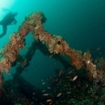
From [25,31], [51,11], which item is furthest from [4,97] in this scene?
[51,11]

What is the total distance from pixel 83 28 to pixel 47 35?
35.8 m

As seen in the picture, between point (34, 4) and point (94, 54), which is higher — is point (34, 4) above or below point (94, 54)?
above

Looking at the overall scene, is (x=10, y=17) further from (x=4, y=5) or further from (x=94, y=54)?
(x=4, y=5)

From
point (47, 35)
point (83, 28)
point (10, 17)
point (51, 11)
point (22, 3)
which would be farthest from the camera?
point (22, 3)

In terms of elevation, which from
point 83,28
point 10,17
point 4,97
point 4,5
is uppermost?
point 4,5

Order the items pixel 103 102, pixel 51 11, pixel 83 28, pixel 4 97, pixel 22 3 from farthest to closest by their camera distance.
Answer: pixel 22 3 → pixel 51 11 → pixel 83 28 → pixel 4 97 → pixel 103 102

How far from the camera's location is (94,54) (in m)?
24.6

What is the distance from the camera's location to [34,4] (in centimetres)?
10325

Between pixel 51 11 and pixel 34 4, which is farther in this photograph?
pixel 34 4

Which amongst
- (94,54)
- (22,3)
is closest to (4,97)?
(94,54)

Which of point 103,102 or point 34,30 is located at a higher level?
point 34,30

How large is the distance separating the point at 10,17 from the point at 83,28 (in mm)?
30208

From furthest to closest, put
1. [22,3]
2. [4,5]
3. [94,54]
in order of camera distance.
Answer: [22,3] < [4,5] < [94,54]

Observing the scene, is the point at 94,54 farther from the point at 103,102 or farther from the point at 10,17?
the point at 103,102
